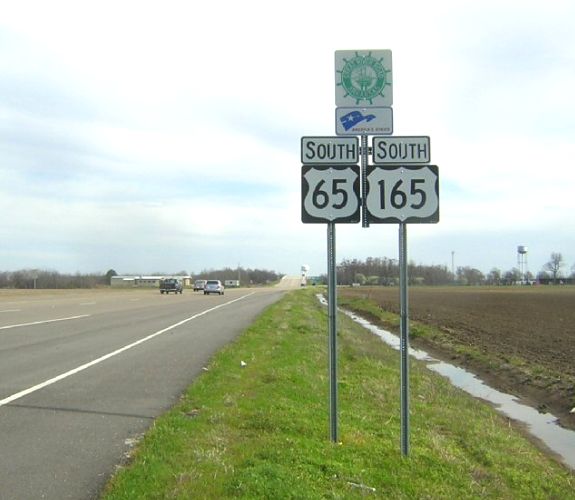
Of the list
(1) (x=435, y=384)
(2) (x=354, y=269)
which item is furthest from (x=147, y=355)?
(2) (x=354, y=269)

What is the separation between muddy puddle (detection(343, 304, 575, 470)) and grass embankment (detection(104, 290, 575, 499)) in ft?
2.02

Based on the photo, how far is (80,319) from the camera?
22.2 m

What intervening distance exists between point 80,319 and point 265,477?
18.9 m

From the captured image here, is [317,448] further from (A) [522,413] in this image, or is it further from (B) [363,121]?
(A) [522,413]

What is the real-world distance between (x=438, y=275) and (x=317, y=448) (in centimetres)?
18439

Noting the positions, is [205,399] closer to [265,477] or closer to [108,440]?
[108,440]

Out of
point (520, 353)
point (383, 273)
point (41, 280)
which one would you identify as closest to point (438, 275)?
point (383, 273)

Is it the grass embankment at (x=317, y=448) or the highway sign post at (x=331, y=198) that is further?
the highway sign post at (x=331, y=198)

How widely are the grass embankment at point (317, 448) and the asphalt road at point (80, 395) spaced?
1.15 ft

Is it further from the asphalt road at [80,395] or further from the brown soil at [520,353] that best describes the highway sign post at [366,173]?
the brown soil at [520,353]

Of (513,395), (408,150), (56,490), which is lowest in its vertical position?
(513,395)

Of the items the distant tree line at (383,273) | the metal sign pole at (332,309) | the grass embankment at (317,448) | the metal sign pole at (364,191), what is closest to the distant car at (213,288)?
the grass embankment at (317,448)

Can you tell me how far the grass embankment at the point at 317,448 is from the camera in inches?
189

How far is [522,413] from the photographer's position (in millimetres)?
11789
